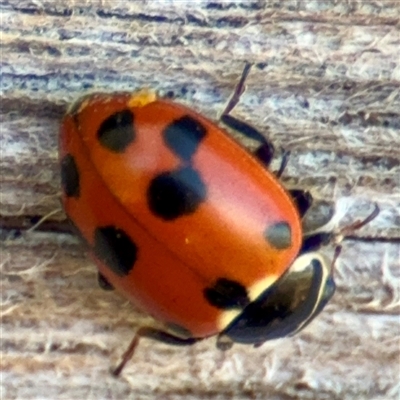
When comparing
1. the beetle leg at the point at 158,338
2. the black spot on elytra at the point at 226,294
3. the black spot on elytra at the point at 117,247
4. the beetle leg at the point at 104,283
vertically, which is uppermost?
the black spot on elytra at the point at 117,247

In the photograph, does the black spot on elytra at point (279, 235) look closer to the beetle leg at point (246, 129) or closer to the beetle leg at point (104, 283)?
the beetle leg at point (246, 129)

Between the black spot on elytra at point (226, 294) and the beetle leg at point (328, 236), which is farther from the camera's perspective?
the beetle leg at point (328, 236)

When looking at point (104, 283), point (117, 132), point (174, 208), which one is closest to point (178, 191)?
point (174, 208)

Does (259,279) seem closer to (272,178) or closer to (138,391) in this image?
(272,178)

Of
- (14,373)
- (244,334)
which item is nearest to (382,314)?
(244,334)

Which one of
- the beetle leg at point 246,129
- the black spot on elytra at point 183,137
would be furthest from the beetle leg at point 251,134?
the black spot on elytra at point 183,137

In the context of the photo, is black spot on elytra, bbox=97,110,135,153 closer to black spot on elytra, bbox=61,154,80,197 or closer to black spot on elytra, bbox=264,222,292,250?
black spot on elytra, bbox=61,154,80,197
